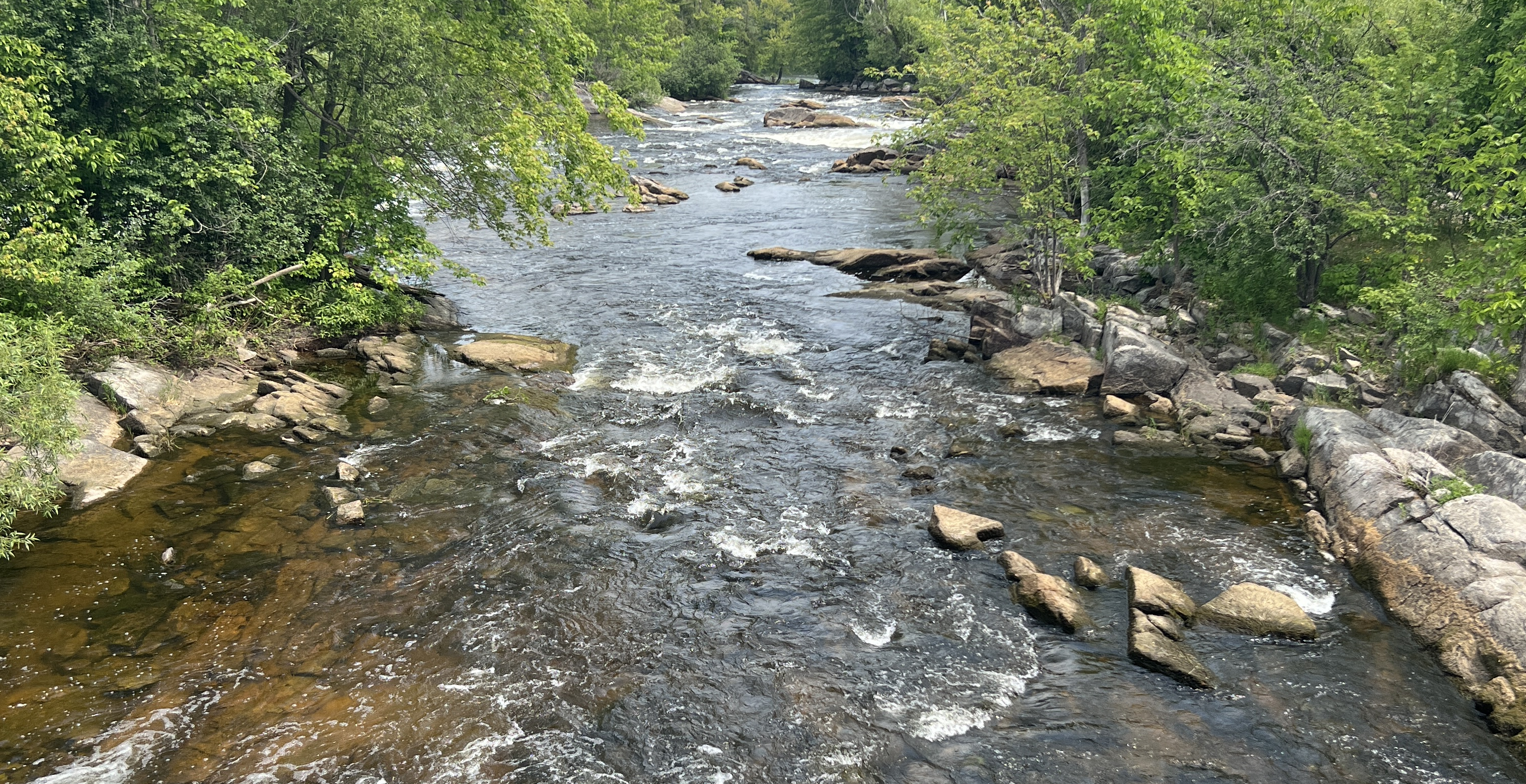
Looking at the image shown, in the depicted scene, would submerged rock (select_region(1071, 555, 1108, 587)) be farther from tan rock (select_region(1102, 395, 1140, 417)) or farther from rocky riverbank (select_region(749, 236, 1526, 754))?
tan rock (select_region(1102, 395, 1140, 417))

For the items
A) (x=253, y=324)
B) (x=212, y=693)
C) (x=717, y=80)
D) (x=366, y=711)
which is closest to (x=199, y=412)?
(x=253, y=324)

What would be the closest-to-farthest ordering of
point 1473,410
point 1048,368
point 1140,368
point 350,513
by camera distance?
point 350,513
point 1473,410
point 1140,368
point 1048,368

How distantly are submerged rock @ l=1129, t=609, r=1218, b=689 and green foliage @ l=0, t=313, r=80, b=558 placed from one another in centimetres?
1242

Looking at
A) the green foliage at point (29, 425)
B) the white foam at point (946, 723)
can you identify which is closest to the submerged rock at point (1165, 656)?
the white foam at point (946, 723)

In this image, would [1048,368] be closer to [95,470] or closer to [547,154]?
[547,154]

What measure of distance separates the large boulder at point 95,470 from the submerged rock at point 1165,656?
1306cm

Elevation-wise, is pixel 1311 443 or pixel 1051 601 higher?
pixel 1311 443

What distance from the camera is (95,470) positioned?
38.8 feet

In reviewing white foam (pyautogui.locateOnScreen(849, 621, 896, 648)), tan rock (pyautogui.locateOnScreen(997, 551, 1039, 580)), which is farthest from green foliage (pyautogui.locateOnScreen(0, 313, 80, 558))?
tan rock (pyautogui.locateOnScreen(997, 551, 1039, 580))

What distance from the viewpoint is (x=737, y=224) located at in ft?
108

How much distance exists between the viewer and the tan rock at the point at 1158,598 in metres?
9.81

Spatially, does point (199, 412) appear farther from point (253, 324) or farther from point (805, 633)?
point (805, 633)

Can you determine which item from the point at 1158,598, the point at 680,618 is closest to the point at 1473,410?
the point at 1158,598

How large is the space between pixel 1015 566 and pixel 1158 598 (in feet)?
5.28
